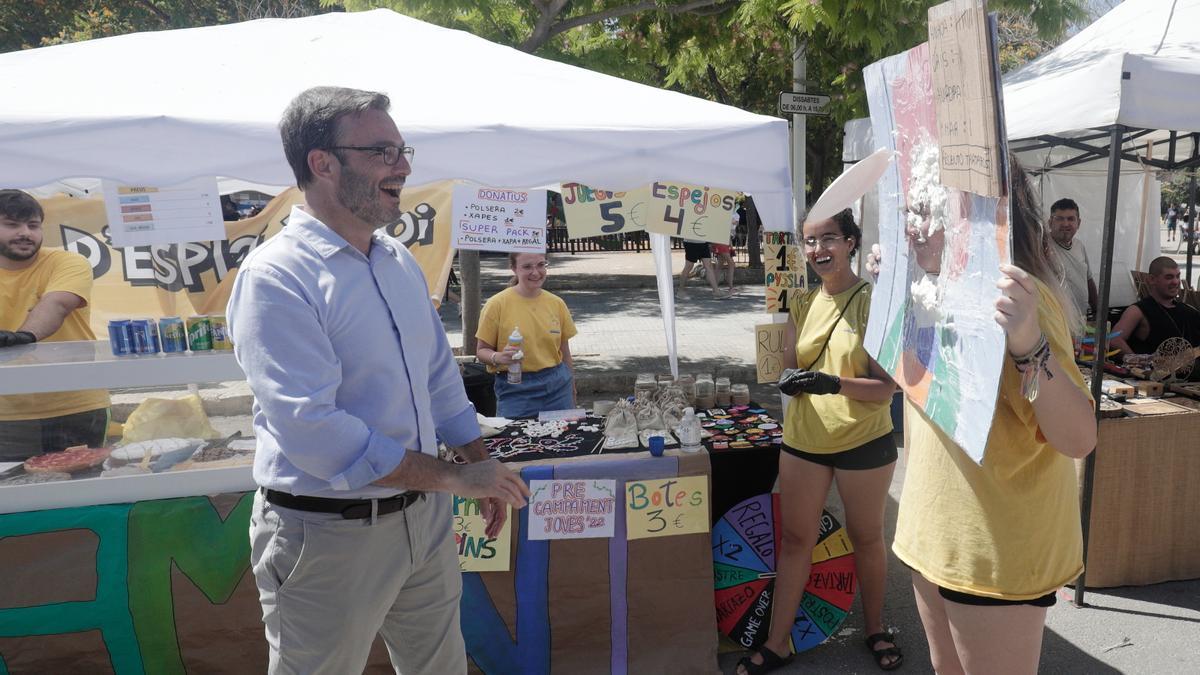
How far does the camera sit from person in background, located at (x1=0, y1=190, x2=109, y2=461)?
3184 mm

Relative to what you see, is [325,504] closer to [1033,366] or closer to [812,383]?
[1033,366]

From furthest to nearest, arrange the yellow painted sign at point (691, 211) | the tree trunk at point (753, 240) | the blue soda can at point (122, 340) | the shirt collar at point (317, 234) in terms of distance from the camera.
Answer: the tree trunk at point (753, 240)
the yellow painted sign at point (691, 211)
the blue soda can at point (122, 340)
the shirt collar at point (317, 234)

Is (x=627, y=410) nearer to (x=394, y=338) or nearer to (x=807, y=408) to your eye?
(x=807, y=408)

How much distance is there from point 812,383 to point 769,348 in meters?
0.86

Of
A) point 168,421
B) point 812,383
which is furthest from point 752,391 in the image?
point 168,421

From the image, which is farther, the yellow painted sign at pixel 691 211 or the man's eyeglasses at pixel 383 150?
the yellow painted sign at pixel 691 211

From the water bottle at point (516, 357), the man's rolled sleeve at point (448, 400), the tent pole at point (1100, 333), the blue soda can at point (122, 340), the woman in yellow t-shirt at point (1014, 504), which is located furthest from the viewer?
the water bottle at point (516, 357)

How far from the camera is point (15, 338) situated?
315 cm

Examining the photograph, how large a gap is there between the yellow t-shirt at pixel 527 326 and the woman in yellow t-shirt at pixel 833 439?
1.55m

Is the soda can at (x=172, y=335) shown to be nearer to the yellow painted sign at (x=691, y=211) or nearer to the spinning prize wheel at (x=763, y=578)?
the yellow painted sign at (x=691, y=211)

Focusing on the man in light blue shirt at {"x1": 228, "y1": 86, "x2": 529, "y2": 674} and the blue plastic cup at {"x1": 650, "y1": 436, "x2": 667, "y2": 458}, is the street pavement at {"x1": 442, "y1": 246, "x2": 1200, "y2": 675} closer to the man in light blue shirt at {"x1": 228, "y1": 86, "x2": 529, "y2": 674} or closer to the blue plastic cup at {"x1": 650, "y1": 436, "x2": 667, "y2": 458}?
the blue plastic cup at {"x1": 650, "y1": 436, "x2": 667, "y2": 458}

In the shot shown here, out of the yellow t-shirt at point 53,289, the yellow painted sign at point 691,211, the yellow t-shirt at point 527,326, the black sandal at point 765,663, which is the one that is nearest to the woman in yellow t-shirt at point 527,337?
the yellow t-shirt at point 527,326

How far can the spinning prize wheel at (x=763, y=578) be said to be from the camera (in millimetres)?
3369

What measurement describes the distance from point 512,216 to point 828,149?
43.3 feet
